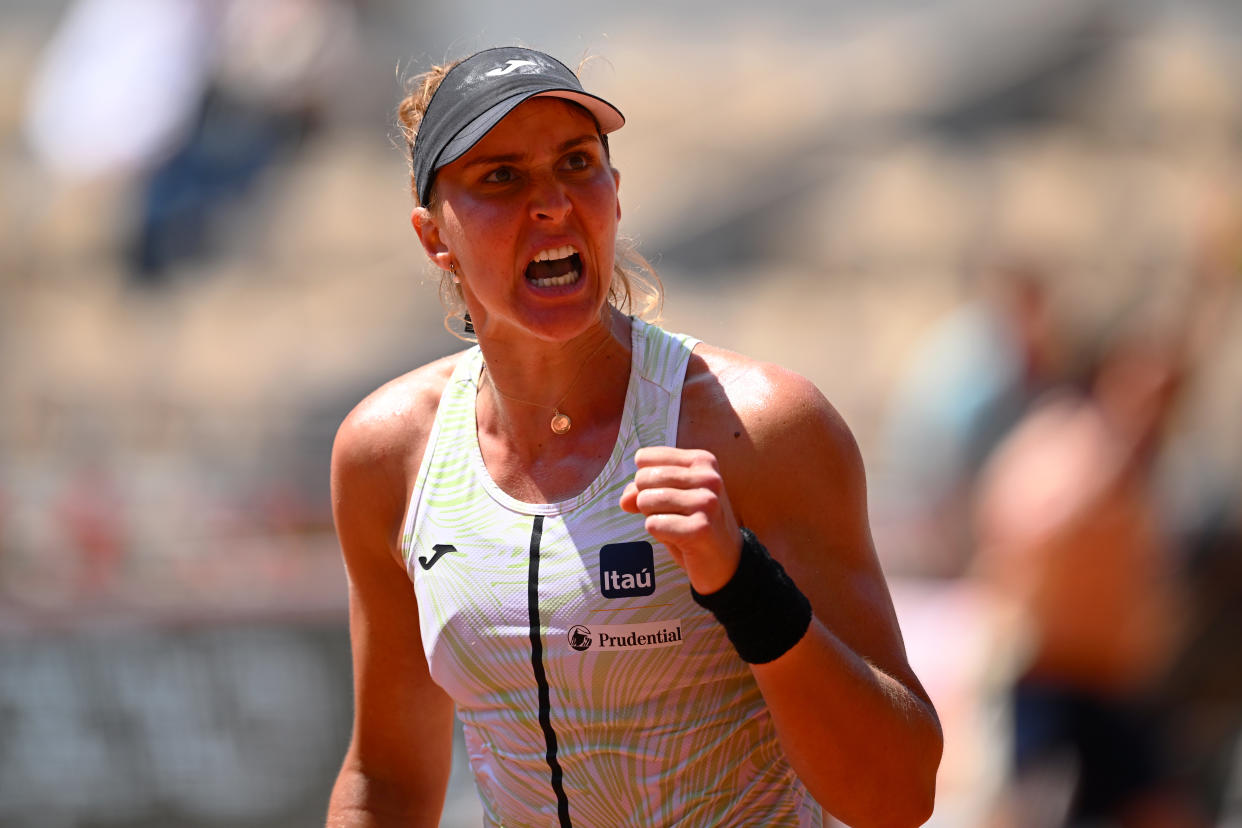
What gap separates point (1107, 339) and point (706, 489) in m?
4.99

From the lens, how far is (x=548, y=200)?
2.34 meters

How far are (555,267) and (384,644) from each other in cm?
78

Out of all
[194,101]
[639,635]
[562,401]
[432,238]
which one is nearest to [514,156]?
[432,238]

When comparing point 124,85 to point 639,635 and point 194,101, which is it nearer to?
point 194,101

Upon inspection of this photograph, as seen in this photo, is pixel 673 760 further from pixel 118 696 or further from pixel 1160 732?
pixel 118 696

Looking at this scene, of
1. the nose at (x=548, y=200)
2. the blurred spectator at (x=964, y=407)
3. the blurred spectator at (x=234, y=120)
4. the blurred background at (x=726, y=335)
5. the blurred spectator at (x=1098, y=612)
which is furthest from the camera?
the blurred spectator at (x=234, y=120)

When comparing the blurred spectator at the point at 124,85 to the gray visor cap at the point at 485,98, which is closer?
the gray visor cap at the point at 485,98

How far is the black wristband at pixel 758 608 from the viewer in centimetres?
207

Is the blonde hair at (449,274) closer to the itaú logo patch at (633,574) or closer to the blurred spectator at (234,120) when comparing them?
the itaú logo patch at (633,574)

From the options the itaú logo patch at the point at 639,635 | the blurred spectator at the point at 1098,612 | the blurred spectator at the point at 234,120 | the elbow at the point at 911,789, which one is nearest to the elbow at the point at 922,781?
the elbow at the point at 911,789

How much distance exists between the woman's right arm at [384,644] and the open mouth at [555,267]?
1.29 feet

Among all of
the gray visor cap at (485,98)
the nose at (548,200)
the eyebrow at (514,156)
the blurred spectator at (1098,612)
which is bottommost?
the blurred spectator at (1098,612)

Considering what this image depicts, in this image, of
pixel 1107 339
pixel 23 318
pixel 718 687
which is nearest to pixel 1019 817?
pixel 1107 339

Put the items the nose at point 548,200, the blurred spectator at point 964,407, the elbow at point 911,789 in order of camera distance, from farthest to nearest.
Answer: the blurred spectator at point 964,407
the nose at point 548,200
the elbow at point 911,789
